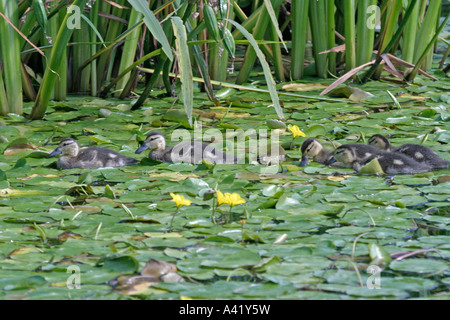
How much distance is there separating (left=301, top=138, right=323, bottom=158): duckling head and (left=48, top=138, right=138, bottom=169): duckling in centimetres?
104

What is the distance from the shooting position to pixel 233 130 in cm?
525

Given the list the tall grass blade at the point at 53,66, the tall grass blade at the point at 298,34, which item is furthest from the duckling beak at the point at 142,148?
the tall grass blade at the point at 298,34

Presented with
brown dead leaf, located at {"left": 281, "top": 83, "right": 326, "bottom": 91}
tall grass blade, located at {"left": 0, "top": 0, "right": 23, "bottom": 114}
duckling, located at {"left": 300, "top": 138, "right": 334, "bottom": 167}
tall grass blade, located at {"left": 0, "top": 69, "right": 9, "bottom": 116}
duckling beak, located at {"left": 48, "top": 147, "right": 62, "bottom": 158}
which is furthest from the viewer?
brown dead leaf, located at {"left": 281, "top": 83, "right": 326, "bottom": 91}

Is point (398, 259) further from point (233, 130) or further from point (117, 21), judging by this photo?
point (117, 21)

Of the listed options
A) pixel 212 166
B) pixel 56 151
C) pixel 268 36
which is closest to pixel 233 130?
pixel 212 166

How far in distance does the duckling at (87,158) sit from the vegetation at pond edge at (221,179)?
1.7 inches

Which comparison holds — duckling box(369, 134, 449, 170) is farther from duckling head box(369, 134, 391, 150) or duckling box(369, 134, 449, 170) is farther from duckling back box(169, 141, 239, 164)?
duckling back box(169, 141, 239, 164)

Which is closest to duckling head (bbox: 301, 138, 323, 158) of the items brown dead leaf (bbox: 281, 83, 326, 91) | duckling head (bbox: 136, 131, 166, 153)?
duckling head (bbox: 136, 131, 166, 153)

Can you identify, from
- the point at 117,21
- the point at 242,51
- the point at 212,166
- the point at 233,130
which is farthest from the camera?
the point at 242,51

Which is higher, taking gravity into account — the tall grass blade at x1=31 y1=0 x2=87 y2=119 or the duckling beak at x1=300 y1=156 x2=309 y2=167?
the tall grass blade at x1=31 y1=0 x2=87 y2=119

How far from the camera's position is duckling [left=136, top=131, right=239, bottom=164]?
4.47 meters

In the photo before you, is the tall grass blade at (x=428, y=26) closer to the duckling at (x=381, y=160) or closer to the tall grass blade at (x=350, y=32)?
the tall grass blade at (x=350, y=32)

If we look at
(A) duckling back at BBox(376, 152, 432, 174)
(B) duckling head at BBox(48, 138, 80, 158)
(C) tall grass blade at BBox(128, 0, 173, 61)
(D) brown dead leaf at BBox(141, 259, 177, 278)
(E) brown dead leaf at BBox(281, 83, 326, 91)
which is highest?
(C) tall grass blade at BBox(128, 0, 173, 61)
